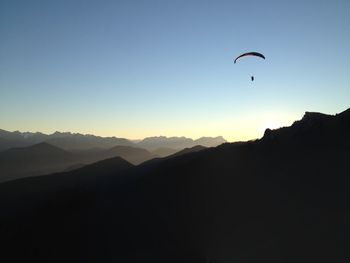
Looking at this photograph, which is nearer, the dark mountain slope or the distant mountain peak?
the dark mountain slope

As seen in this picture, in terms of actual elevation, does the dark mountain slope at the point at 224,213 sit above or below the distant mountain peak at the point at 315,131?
below

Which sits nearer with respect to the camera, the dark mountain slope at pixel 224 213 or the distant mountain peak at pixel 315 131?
the dark mountain slope at pixel 224 213

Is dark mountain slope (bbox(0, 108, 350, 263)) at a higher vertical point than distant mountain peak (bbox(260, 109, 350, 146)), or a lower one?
lower

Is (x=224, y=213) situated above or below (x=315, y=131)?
below

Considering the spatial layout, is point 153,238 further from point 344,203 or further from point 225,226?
point 344,203

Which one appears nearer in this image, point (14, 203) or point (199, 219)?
point (199, 219)

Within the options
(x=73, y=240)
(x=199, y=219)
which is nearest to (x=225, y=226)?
(x=199, y=219)

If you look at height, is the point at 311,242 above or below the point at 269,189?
below

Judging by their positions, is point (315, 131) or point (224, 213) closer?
point (224, 213)
